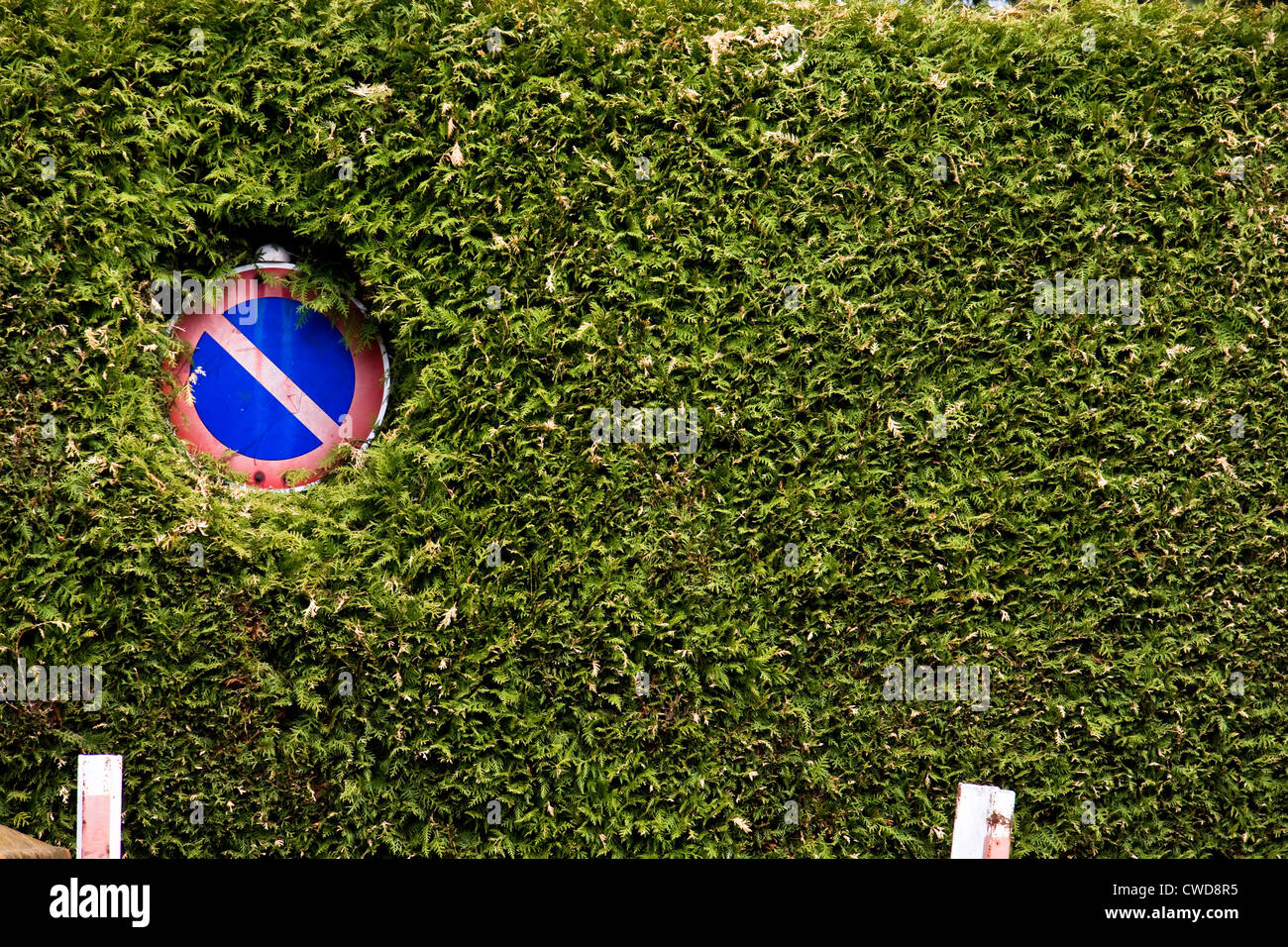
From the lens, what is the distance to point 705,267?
395 cm

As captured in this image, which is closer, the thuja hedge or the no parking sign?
the thuja hedge

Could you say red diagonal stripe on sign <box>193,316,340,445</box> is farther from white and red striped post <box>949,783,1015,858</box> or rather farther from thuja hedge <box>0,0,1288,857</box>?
white and red striped post <box>949,783,1015,858</box>

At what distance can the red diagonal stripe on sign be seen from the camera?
3.95 meters

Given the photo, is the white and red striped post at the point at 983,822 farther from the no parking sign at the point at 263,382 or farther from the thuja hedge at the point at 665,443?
the no parking sign at the point at 263,382

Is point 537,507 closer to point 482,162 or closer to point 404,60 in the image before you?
point 482,162

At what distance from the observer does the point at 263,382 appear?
13.0 feet

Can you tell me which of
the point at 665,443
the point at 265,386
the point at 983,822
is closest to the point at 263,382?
the point at 265,386

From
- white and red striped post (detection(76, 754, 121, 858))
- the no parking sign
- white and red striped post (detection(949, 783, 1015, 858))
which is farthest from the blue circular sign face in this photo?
white and red striped post (detection(949, 783, 1015, 858))

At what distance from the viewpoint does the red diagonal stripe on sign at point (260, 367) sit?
3.95 metres

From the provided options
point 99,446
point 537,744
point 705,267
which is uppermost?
point 705,267

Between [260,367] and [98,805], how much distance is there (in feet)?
6.41

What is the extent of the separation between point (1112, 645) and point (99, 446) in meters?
4.68

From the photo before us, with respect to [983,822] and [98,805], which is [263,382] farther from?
[983,822]
